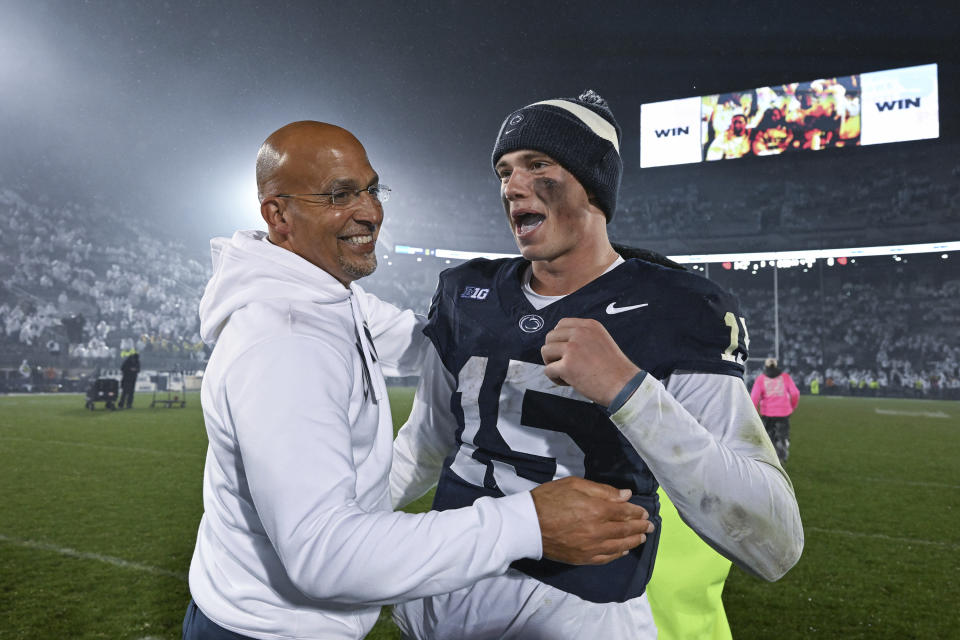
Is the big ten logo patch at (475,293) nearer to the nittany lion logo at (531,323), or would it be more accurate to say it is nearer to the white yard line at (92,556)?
the nittany lion logo at (531,323)

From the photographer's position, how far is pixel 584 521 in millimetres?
1348

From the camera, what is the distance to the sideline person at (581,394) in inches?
54.8

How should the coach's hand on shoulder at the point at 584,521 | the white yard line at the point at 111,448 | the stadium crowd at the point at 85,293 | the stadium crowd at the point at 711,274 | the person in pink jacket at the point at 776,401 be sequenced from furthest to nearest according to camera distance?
the stadium crowd at the point at 711,274 → the stadium crowd at the point at 85,293 → the white yard line at the point at 111,448 → the person in pink jacket at the point at 776,401 → the coach's hand on shoulder at the point at 584,521

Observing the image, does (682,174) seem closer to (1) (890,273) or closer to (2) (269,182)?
(1) (890,273)

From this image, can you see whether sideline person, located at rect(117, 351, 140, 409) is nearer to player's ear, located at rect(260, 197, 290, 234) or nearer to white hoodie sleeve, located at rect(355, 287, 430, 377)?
white hoodie sleeve, located at rect(355, 287, 430, 377)

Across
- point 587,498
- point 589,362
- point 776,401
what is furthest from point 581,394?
point 776,401

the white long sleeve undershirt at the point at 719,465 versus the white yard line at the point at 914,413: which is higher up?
the white long sleeve undershirt at the point at 719,465

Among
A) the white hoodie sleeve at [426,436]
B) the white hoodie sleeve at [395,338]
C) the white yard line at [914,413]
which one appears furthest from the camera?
the white yard line at [914,413]

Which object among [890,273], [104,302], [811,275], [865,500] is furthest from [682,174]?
[865,500]

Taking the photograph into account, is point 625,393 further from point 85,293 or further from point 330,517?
Result: point 85,293

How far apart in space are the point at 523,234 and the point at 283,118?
1709 inches

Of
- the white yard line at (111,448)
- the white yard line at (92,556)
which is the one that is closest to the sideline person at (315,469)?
the white yard line at (92,556)

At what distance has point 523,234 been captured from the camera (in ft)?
6.33

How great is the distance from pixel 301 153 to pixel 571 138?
0.77 m
